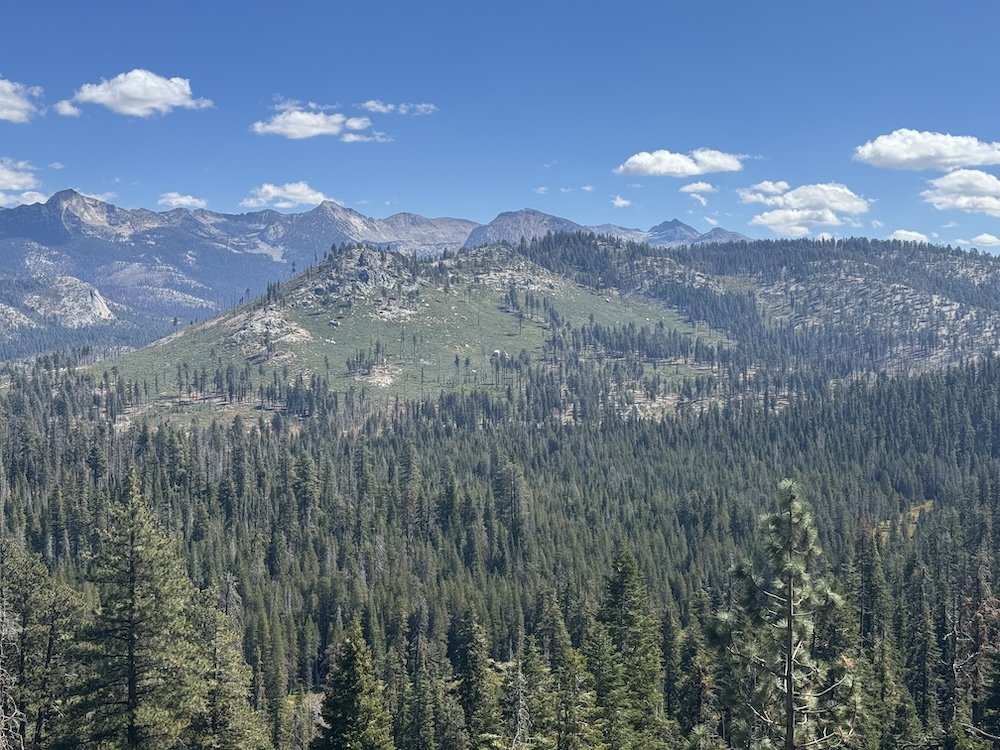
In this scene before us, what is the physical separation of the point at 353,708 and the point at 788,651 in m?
24.7

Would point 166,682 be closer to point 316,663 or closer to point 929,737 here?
point 929,737

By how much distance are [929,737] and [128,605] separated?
232 feet

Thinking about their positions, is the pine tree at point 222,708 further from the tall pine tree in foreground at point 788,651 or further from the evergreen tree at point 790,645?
the evergreen tree at point 790,645

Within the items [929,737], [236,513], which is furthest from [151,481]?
[929,737]

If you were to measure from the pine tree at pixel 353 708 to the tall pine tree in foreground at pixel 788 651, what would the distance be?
22.0m

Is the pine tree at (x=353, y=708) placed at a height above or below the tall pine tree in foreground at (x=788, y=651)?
below

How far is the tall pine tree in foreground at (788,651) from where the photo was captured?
2027 centimetres

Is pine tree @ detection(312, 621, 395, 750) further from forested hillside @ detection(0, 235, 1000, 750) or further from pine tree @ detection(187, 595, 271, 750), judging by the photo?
pine tree @ detection(187, 595, 271, 750)

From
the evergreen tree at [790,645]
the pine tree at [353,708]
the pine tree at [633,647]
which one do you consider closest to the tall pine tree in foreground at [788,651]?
the evergreen tree at [790,645]

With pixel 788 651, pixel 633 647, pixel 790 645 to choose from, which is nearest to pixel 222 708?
pixel 788 651

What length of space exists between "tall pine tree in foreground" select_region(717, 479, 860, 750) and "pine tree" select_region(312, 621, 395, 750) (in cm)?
2203

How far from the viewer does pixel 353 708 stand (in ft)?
125

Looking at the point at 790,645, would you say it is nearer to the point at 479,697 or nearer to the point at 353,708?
the point at 353,708

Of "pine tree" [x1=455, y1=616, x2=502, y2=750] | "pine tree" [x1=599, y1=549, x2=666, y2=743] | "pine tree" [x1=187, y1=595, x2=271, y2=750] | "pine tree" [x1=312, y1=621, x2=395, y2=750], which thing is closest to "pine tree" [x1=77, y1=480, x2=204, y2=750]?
"pine tree" [x1=187, y1=595, x2=271, y2=750]
